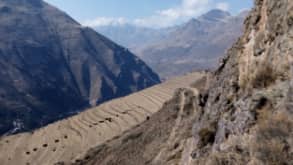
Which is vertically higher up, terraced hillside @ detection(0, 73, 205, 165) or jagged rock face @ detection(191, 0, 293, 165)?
jagged rock face @ detection(191, 0, 293, 165)

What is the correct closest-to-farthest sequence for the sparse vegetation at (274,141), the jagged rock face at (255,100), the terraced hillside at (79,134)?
1. the sparse vegetation at (274,141)
2. the jagged rock face at (255,100)
3. the terraced hillside at (79,134)

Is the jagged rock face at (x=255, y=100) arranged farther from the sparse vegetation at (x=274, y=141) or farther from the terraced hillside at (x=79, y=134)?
the terraced hillside at (x=79, y=134)

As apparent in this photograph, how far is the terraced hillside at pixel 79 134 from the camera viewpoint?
171 ft

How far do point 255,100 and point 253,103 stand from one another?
0.14 meters

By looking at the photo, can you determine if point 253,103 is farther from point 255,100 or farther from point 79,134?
point 79,134

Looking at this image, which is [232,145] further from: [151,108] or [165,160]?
[151,108]

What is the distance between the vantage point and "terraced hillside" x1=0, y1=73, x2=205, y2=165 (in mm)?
52125

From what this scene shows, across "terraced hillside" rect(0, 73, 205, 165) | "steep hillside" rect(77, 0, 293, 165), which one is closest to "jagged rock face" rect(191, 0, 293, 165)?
"steep hillside" rect(77, 0, 293, 165)

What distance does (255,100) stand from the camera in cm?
1267

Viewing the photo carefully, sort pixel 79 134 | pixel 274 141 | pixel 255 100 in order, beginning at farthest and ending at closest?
pixel 79 134, pixel 255 100, pixel 274 141

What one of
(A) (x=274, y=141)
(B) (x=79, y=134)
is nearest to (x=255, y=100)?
(A) (x=274, y=141)

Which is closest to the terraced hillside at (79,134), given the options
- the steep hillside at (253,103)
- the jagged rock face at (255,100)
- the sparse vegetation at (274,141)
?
the steep hillside at (253,103)

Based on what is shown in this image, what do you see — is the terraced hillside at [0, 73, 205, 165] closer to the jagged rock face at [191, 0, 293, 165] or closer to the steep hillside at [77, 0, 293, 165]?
the steep hillside at [77, 0, 293, 165]

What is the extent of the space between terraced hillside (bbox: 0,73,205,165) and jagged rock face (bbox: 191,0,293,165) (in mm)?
31009
